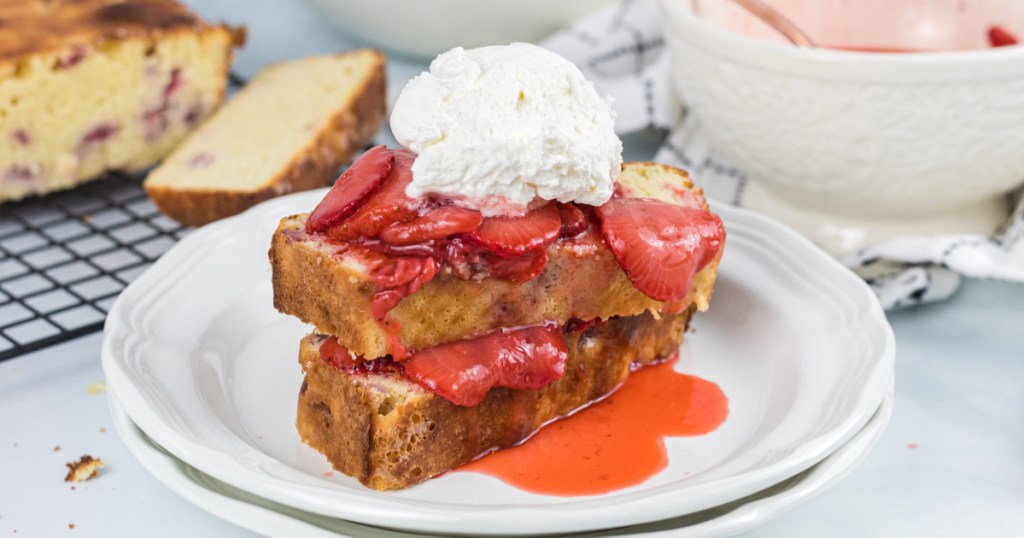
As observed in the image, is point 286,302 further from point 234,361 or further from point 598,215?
point 598,215

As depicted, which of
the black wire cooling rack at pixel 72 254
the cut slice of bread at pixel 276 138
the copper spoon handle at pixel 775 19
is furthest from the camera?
the cut slice of bread at pixel 276 138

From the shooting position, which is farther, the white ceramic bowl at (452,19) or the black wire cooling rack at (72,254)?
the white ceramic bowl at (452,19)

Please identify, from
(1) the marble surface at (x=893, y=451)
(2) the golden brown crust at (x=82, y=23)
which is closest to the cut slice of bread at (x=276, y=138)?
(2) the golden brown crust at (x=82, y=23)

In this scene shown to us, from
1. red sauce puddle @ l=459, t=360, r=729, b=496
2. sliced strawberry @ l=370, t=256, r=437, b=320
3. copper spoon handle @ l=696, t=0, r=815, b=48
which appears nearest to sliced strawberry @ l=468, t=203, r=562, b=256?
sliced strawberry @ l=370, t=256, r=437, b=320

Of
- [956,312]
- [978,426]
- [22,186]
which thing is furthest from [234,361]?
[956,312]

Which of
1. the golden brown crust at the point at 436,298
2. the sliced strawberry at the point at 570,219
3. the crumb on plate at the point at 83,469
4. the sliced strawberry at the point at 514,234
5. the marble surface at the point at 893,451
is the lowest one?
the marble surface at the point at 893,451

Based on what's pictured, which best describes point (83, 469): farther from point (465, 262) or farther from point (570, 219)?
point (570, 219)

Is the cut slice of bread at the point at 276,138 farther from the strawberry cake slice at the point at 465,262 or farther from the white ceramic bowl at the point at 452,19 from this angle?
the strawberry cake slice at the point at 465,262
